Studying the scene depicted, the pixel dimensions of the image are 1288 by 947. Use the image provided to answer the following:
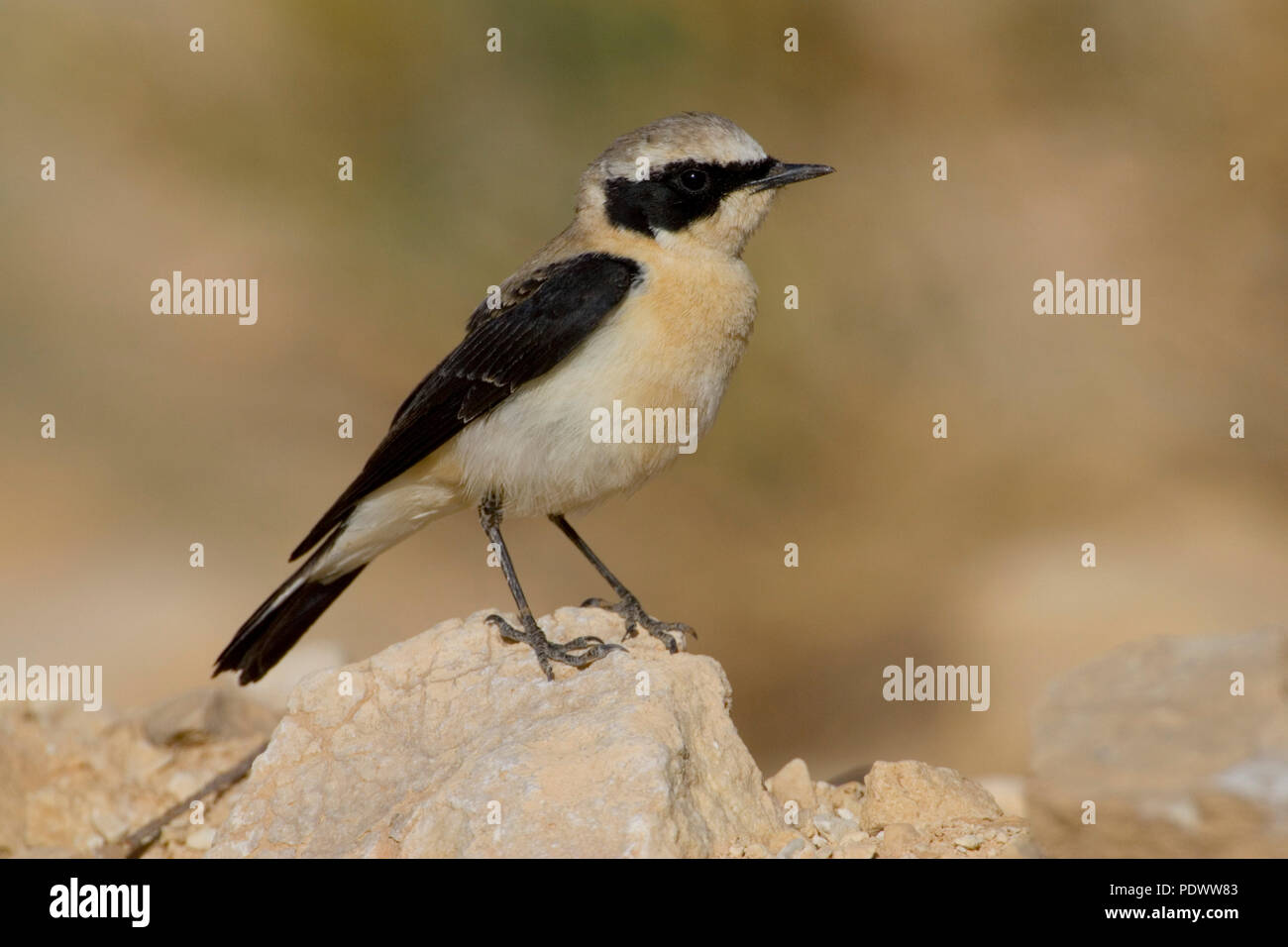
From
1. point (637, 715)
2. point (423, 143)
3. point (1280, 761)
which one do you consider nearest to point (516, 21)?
point (423, 143)

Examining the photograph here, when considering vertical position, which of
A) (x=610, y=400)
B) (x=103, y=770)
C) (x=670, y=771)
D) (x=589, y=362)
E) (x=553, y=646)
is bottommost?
(x=103, y=770)

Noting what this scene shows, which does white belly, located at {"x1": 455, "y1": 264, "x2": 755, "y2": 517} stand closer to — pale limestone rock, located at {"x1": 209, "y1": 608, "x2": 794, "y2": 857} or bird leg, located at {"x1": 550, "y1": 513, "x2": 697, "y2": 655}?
bird leg, located at {"x1": 550, "y1": 513, "x2": 697, "y2": 655}

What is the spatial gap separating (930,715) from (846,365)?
2.95m

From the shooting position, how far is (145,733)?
24.1 feet

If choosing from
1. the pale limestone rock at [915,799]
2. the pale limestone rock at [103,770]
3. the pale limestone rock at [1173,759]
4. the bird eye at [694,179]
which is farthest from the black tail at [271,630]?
the pale limestone rock at [1173,759]

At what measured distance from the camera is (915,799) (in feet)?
16.7

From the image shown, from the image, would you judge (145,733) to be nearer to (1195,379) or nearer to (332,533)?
(332,533)

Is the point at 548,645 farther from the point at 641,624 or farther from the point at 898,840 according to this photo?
the point at 898,840

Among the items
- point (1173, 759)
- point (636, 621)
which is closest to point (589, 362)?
point (636, 621)

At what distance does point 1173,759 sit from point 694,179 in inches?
132

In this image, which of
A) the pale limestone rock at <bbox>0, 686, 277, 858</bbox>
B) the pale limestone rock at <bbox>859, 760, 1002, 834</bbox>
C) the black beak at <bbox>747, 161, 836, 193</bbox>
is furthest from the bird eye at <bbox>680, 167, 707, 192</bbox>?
the pale limestone rock at <bbox>0, 686, 277, 858</bbox>

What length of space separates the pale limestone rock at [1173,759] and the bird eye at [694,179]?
113 inches

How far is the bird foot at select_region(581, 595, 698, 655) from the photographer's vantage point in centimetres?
601

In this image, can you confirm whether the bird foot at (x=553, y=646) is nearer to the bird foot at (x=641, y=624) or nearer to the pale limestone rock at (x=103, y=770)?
Result: the bird foot at (x=641, y=624)
